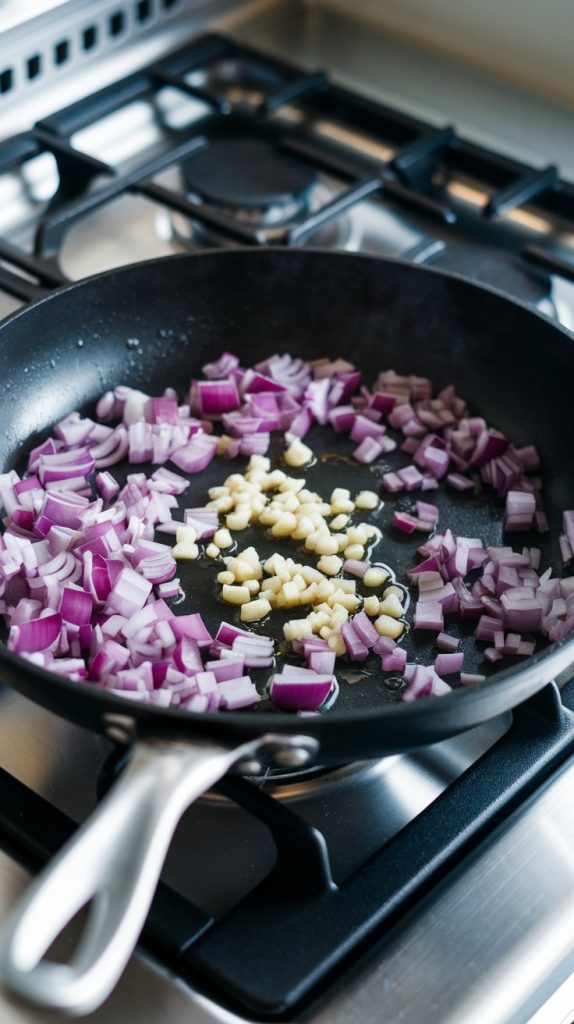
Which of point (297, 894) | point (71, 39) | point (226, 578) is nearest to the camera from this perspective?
point (297, 894)

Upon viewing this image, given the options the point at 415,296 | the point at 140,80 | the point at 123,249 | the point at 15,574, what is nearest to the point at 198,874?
the point at 15,574

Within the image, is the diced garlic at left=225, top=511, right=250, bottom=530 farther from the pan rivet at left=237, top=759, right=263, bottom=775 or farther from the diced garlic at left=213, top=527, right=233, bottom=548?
the pan rivet at left=237, top=759, right=263, bottom=775

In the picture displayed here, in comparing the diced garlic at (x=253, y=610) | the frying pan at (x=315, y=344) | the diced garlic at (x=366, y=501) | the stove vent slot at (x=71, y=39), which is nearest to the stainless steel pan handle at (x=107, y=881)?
the frying pan at (x=315, y=344)

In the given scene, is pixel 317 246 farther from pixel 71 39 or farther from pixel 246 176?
pixel 71 39

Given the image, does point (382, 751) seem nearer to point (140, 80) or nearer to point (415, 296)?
point (415, 296)

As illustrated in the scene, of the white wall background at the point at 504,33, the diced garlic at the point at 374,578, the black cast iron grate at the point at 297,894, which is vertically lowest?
the diced garlic at the point at 374,578

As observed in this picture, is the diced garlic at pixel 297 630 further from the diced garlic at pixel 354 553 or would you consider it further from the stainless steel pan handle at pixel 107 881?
the stainless steel pan handle at pixel 107 881

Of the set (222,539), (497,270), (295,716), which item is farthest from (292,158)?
(295,716)
